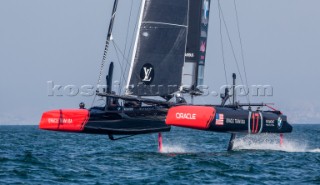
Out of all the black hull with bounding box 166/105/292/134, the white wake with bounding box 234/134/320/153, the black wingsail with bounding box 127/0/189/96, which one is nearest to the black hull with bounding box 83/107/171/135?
the black wingsail with bounding box 127/0/189/96

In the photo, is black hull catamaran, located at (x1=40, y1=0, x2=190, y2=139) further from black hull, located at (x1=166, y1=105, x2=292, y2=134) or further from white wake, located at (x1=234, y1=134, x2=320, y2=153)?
white wake, located at (x1=234, y1=134, x2=320, y2=153)

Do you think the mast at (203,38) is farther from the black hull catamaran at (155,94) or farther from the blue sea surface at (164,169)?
the blue sea surface at (164,169)

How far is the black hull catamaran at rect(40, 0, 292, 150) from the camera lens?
61.1 ft

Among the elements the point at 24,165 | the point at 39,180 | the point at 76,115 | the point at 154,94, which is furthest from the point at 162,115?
the point at 39,180

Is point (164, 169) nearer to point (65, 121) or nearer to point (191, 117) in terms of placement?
point (191, 117)

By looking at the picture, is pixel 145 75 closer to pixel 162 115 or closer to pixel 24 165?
pixel 162 115

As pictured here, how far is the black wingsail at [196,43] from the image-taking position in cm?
2073

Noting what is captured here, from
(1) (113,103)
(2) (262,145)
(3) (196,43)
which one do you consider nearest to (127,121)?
(1) (113,103)

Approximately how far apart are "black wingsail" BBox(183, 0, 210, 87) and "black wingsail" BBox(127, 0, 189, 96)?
0.67 m

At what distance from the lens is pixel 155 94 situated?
19641 mm

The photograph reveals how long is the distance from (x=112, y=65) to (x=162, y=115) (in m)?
1.93

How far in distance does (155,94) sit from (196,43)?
2.38 m

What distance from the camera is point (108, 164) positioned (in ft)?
53.2

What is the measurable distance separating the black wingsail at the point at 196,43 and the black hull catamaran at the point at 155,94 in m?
0.03
